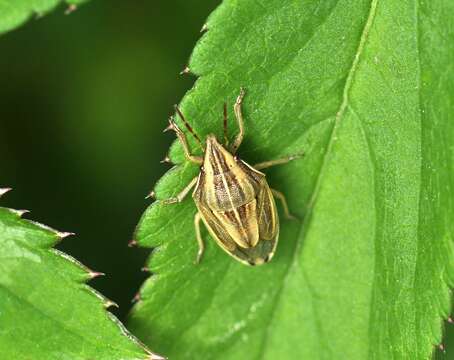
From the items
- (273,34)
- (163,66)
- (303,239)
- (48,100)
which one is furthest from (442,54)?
(48,100)

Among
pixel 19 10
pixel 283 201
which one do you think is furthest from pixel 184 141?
pixel 19 10

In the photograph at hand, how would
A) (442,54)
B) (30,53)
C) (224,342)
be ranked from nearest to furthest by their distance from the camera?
(442,54)
(224,342)
(30,53)

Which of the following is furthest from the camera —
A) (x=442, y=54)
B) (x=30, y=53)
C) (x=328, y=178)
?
(x=30, y=53)

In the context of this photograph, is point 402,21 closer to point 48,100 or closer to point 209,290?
point 209,290

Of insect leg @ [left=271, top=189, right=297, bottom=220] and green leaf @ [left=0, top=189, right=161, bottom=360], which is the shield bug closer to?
insect leg @ [left=271, top=189, right=297, bottom=220]

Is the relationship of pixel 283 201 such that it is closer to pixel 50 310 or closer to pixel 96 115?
pixel 50 310

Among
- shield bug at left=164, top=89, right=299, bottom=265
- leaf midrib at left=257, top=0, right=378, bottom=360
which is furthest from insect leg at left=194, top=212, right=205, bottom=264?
leaf midrib at left=257, top=0, right=378, bottom=360
